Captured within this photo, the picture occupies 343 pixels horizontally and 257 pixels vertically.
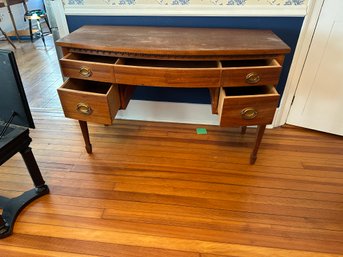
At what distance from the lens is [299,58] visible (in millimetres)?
1622

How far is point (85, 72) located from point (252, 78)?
2.85ft

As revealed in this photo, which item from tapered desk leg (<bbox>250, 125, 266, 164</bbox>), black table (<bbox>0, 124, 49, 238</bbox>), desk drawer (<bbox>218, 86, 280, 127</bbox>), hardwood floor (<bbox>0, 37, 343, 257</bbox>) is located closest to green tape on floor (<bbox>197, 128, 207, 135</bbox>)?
hardwood floor (<bbox>0, 37, 343, 257</bbox>)

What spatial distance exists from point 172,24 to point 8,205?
4.63 feet

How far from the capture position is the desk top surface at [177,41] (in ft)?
3.97

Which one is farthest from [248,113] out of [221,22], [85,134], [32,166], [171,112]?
[32,166]

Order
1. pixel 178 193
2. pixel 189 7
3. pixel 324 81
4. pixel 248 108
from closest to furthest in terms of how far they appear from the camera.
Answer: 1. pixel 248 108
2. pixel 178 193
3. pixel 189 7
4. pixel 324 81

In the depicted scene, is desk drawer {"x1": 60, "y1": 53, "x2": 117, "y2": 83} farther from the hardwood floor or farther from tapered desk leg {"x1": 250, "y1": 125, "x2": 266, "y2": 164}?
tapered desk leg {"x1": 250, "y1": 125, "x2": 266, "y2": 164}

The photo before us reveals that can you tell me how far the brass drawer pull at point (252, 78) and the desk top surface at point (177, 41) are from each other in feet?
0.33

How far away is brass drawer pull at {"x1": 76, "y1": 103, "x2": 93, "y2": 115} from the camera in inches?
51.4

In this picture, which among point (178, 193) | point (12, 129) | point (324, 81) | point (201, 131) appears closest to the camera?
point (12, 129)

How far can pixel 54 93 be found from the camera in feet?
7.84

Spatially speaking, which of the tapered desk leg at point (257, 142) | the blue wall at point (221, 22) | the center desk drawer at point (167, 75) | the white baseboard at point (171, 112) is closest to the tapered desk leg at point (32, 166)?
the center desk drawer at point (167, 75)

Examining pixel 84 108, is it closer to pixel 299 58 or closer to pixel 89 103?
pixel 89 103

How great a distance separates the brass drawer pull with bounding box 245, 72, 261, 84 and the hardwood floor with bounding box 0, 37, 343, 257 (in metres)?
0.57
